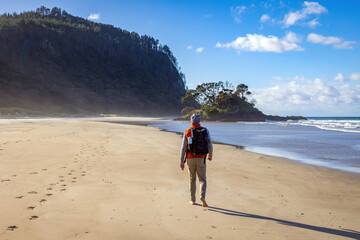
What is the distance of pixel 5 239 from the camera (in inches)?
158

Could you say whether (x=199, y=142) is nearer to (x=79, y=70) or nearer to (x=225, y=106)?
(x=225, y=106)

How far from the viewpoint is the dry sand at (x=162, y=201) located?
465 cm

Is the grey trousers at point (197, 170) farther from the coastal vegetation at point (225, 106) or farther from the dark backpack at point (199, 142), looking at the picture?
the coastal vegetation at point (225, 106)

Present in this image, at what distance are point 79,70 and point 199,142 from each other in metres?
128

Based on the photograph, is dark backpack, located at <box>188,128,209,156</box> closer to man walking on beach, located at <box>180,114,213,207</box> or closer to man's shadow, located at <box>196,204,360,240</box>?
man walking on beach, located at <box>180,114,213,207</box>

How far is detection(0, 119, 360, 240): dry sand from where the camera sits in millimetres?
4652

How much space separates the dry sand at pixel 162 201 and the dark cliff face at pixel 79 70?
8682 centimetres

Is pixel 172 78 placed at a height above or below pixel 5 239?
above

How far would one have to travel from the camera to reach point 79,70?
123 metres

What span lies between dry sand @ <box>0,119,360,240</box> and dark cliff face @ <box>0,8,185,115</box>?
86.8 metres

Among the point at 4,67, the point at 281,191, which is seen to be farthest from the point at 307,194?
the point at 4,67

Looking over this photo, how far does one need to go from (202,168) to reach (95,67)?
5271 inches

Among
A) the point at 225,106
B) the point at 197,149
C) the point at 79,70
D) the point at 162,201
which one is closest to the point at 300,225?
the point at 197,149

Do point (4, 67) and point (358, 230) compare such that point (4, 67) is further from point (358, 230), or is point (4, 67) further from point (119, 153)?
point (358, 230)
